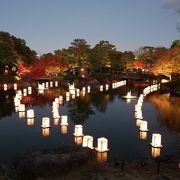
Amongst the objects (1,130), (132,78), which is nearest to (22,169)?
(1,130)

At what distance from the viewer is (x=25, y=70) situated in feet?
163

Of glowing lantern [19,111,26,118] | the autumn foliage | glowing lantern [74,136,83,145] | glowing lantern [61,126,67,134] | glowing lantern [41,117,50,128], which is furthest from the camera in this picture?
the autumn foliage

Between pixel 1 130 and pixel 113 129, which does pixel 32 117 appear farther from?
pixel 113 129

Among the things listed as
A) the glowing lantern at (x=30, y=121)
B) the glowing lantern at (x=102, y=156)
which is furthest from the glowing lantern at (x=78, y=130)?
the glowing lantern at (x=30, y=121)

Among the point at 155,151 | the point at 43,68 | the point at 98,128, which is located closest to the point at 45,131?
the point at 98,128

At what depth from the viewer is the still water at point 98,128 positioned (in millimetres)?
12492

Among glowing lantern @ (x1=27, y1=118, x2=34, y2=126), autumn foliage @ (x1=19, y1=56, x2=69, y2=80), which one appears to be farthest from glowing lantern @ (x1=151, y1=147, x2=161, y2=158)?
autumn foliage @ (x1=19, y1=56, x2=69, y2=80)

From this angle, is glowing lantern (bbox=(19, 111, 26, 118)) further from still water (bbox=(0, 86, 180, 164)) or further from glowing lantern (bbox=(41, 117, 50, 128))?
glowing lantern (bbox=(41, 117, 50, 128))

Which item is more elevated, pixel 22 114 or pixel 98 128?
pixel 22 114

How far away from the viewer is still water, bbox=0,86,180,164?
1249cm

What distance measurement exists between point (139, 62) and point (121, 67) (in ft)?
20.9

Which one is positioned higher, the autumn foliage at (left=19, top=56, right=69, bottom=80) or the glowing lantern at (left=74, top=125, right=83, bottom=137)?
the autumn foliage at (left=19, top=56, right=69, bottom=80)

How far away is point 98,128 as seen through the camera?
53.8ft

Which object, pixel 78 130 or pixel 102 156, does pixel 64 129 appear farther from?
pixel 102 156
